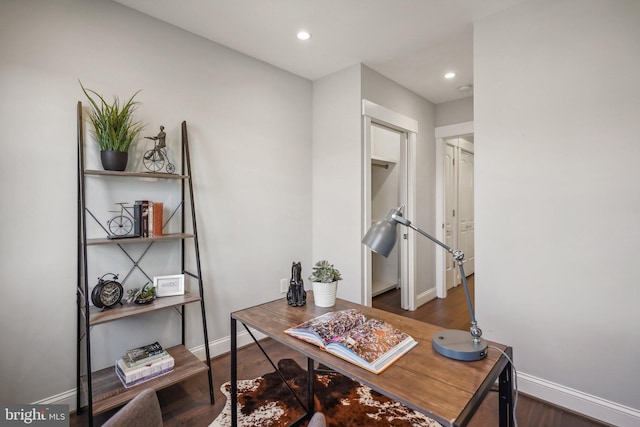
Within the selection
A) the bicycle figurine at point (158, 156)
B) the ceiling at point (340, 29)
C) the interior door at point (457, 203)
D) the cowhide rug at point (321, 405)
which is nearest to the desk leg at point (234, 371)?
the cowhide rug at point (321, 405)

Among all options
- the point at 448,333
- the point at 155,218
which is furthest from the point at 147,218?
the point at 448,333

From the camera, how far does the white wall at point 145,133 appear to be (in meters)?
1.78

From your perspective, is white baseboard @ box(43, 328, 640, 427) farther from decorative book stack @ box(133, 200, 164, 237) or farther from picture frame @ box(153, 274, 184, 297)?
decorative book stack @ box(133, 200, 164, 237)

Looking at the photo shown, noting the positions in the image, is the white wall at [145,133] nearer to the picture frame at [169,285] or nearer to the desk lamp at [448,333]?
Answer: the picture frame at [169,285]

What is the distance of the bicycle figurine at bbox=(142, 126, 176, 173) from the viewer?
7.11 ft

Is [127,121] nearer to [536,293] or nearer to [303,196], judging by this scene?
[303,196]

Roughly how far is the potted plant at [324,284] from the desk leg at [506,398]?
809 mm

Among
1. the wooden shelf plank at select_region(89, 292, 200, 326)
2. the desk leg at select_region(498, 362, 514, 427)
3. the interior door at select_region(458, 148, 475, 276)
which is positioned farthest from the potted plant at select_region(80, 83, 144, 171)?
the interior door at select_region(458, 148, 475, 276)

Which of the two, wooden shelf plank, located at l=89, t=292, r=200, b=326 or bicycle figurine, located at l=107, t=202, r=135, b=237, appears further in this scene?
bicycle figurine, located at l=107, t=202, r=135, b=237

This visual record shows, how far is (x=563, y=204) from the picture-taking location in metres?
1.97

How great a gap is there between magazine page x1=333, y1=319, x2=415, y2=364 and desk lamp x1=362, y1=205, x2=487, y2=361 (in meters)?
0.14

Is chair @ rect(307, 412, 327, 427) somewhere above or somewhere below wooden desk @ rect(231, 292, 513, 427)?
below

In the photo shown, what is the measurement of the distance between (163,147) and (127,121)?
0.28 metres

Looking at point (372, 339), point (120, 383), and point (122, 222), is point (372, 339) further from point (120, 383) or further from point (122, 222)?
point (122, 222)
